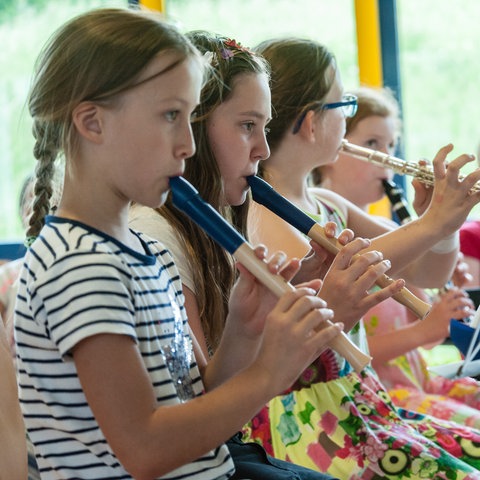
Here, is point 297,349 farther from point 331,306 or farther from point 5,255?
point 5,255

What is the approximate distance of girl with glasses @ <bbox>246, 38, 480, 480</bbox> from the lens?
135 centimetres

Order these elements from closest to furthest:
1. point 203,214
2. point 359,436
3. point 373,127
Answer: point 203,214 < point 359,436 < point 373,127

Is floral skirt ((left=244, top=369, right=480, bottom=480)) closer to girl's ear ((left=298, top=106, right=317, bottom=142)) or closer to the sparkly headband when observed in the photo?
girl's ear ((left=298, top=106, right=317, bottom=142))

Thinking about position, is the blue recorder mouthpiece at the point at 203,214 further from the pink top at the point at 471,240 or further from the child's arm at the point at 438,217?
the pink top at the point at 471,240

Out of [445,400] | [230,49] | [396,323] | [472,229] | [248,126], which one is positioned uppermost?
[230,49]

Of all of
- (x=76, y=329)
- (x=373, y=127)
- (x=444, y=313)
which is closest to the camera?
(x=76, y=329)

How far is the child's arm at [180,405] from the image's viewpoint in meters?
0.85

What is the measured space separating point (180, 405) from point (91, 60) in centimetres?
37

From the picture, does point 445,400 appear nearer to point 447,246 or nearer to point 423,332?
point 423,332

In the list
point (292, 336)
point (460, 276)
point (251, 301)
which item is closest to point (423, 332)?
point (460, 276)

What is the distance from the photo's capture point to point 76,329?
848 mm

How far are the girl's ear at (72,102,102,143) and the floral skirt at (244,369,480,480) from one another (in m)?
0.69

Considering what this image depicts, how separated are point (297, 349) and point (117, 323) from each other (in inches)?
7.1

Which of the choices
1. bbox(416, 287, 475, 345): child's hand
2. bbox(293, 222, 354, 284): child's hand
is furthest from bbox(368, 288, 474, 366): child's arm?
bbox(293, 222, 354, 284): child's hand
